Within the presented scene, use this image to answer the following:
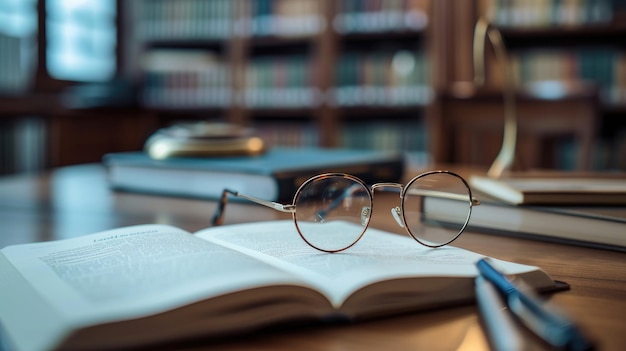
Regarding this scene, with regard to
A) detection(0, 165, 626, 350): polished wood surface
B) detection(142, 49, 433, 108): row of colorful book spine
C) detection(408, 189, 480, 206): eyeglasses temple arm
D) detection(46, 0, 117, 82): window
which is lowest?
detection(0, 165, 626, 350): polished wood surface

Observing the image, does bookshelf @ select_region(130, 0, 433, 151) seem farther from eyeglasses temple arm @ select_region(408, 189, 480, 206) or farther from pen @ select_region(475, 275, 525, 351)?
pen @ select_region(475, 275, 525, 351)

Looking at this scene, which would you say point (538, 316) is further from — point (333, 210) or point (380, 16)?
point (380, 16)

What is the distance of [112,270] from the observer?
45cm

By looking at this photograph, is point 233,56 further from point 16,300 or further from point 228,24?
point 16,300

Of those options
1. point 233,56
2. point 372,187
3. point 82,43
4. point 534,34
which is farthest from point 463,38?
point 372,187

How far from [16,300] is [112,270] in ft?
0.22

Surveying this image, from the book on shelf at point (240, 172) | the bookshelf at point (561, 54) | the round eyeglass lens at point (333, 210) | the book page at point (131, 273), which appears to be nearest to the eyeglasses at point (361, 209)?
the round eyeglass lens at point (333, 210)

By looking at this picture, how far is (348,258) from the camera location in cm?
52

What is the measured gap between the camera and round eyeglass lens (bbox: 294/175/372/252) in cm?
60

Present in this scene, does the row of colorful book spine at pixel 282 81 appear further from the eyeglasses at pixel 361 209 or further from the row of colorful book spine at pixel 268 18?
the eyeglasses at pixel 361 209

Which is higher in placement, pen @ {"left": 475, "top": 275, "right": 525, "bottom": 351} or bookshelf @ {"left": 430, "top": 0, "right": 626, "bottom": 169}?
bookshelf @ {"left": 430, "top": 0, "right": 626, "bottom": 169}

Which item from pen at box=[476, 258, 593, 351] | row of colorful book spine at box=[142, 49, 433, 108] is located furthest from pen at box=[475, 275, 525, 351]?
row of colorful book spine at box=[142, 49, 433, 108]

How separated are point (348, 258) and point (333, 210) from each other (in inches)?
6.0

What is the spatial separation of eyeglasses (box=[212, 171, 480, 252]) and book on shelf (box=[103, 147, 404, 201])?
0.26m
